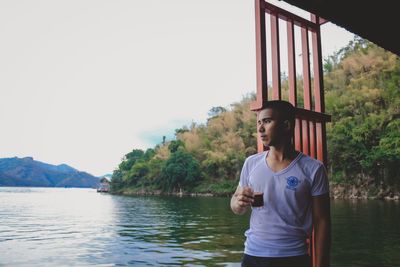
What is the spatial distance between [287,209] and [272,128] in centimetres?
37

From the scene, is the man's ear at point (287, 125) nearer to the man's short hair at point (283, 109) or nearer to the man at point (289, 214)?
the man's short hair at point (283, 109)

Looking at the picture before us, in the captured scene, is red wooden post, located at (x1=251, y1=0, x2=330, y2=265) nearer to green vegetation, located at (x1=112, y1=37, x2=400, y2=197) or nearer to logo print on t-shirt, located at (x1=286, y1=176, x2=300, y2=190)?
logo print on t-shirt, located at (x1=286, y1=176, x2=300, y2=190)

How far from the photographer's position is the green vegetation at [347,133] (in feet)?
93.0

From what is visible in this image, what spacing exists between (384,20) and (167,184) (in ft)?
172

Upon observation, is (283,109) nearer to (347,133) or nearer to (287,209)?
(287,209)

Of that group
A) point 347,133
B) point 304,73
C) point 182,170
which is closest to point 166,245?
point 304,73

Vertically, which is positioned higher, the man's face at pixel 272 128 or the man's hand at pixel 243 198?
the man's face at pixel 272 128

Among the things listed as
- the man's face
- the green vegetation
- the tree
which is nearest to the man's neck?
the man's face

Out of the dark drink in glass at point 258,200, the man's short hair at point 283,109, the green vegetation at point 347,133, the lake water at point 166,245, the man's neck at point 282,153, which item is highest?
the green vegetation at point 347,133

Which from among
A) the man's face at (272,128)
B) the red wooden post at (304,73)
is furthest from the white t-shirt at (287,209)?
the red wooden post at (304,73)

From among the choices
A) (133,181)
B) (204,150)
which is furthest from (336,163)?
(133,181)

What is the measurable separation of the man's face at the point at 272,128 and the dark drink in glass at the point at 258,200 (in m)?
0.26

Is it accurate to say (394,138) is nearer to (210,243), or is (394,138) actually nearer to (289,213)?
(210,243)

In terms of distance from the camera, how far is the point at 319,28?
3543mm
